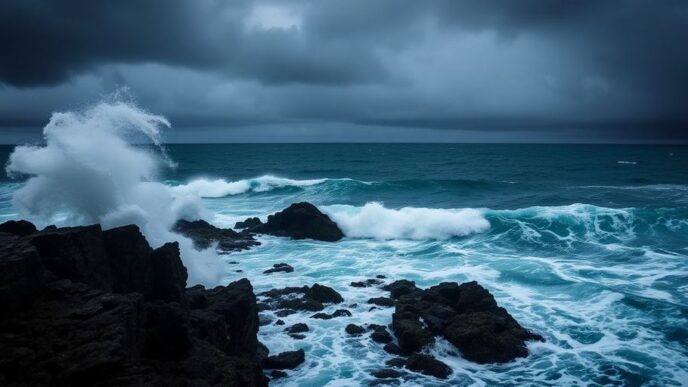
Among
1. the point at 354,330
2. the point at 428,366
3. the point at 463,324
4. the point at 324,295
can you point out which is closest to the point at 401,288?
the point at 324,295

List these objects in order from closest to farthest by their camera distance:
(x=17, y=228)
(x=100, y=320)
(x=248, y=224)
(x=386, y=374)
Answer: (x=100, y=320)
(x=17, y=228)
(x=386, y=374)
(x=248, y=224)

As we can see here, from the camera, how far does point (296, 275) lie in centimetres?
1786

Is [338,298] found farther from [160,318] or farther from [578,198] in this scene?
[578,198]

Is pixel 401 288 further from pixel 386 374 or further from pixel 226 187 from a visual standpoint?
pixel 226 187

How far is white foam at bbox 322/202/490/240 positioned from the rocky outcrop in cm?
1704

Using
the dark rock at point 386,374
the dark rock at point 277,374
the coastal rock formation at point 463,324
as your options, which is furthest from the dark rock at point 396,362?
the dark rock at point 277,374

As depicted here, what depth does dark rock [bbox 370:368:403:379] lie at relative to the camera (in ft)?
32.8

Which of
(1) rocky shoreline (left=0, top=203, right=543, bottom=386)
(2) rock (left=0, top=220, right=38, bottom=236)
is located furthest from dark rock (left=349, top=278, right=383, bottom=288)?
(2) rock (left=0, top=220, right=38, bottom=236)

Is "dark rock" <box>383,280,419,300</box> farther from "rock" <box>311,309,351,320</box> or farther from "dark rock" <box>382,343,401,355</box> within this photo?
"dark rock" <box>382,343,401,355</box>

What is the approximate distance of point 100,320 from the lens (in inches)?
236

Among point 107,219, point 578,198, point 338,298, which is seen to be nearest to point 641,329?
point 338,298

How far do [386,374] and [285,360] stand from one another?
2453mm

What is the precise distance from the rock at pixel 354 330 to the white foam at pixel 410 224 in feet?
43.5

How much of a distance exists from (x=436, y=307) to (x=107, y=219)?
35.7 feet
